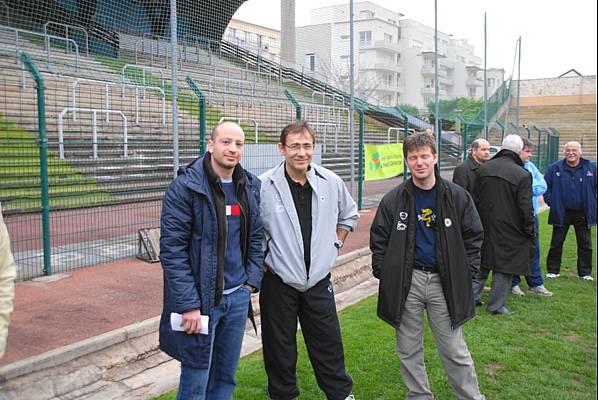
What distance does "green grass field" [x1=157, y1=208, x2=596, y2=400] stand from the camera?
3.86 metres

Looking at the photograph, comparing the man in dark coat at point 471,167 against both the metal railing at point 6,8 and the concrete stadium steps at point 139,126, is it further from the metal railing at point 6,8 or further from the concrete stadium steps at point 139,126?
the metal railing at point 6,8

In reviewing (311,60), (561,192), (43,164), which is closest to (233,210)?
(43,164)

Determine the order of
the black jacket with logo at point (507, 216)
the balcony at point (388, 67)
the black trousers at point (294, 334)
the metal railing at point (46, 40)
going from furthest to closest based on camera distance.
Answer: the balcony at point (388, 67) → the metal railing at point (46, 40) → the black jacket with logo at point (507, 216) → the black trousers at point (294, 334)

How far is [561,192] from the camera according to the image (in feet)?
23.7

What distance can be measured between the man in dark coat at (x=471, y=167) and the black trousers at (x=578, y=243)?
83.0 inches

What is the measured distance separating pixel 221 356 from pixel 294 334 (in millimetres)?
607

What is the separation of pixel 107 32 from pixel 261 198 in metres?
9.25

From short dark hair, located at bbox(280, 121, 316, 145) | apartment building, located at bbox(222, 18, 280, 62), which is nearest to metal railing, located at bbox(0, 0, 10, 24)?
apartment building, located at bbox(222, 18, 280, 62)

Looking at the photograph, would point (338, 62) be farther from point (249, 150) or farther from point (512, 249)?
point (512, 249)

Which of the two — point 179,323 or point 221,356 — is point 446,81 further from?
point 179,323

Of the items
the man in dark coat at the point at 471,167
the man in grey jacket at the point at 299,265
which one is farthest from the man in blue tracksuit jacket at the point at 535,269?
the man in grey jacket at the point at 299,265

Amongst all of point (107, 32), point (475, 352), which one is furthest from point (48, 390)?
point (107, 32)

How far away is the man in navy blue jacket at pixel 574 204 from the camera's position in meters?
7.08

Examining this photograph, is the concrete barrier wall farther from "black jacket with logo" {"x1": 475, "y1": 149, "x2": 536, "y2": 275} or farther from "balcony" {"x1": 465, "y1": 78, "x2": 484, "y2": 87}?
"balcony" {"x1": 465, "y1": 78, "x2": 484, "y2": 87}
